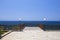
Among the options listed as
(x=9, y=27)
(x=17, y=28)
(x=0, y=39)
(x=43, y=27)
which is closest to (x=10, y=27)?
(x=9, y=27)

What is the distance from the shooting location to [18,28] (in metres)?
25.0

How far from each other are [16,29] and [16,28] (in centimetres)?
24

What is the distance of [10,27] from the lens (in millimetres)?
26328

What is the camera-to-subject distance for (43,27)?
27.6 m

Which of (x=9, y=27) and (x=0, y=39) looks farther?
(x=9, y=27)

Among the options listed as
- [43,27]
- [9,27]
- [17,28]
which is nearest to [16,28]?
[17,28]

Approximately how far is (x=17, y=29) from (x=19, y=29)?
0.30 metres

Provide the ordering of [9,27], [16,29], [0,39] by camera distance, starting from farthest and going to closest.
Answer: [9,27], [16,29], [0,39]

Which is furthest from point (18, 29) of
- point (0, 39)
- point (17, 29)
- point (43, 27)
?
point (0, 39)

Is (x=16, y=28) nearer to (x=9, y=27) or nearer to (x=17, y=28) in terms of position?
(x=17, y=28)

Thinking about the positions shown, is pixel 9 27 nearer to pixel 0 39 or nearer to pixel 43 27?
pixel 43 27

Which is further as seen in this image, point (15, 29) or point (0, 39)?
point (15, 29)

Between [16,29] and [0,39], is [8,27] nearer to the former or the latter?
[16,29]

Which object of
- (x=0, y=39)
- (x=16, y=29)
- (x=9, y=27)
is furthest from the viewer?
(x=9, y=27)
